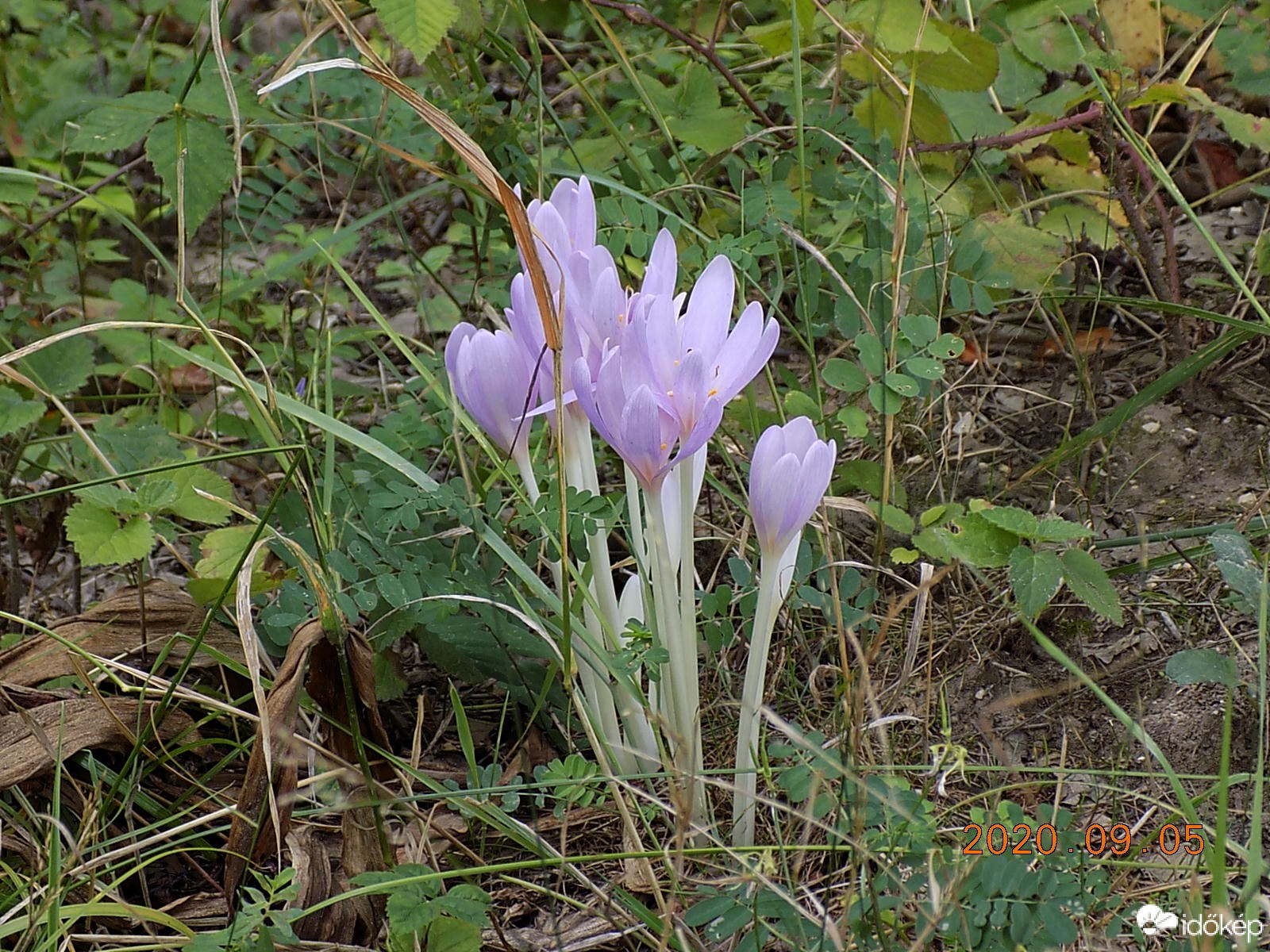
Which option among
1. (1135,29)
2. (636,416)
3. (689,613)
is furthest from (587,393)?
(1135,29)

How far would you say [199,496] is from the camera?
209cm

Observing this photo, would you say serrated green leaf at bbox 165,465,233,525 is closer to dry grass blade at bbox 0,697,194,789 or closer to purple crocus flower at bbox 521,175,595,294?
dry grass blade at bbox 0,697,194,789

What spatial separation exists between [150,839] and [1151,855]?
4.39 ft

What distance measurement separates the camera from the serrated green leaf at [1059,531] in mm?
1650

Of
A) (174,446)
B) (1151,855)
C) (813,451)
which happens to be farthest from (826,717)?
(174,446)

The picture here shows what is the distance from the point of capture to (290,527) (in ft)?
6.62

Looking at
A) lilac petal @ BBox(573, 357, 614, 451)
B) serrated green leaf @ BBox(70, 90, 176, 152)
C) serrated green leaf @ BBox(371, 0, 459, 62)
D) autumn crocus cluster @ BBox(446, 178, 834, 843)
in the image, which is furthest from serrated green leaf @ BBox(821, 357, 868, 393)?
serrated green leaf @ BBox(70, 90, 176, 152)

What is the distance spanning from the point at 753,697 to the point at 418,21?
1.16 m

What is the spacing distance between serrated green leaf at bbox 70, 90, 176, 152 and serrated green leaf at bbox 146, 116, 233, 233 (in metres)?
0.05

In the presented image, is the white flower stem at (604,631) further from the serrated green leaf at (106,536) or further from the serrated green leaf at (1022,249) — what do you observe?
the serrated green leaf at (1022,249)

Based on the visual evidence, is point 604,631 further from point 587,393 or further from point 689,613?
point 587,393

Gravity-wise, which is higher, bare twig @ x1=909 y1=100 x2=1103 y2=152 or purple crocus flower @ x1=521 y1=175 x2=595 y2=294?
purple crocus flower @ x1=521 y1=175 x2=595 y2=294

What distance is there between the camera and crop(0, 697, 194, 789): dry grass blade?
1732 mm

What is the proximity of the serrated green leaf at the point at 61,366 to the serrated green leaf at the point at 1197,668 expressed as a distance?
2046 mm
